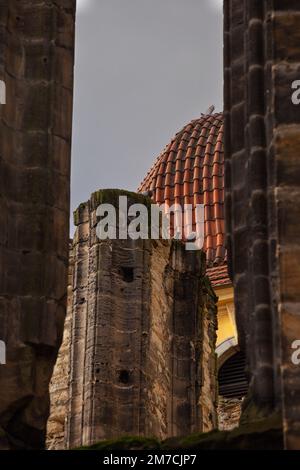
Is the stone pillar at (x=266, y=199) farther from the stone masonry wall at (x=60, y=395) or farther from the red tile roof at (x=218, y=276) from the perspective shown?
the red tile roof at (x=218, y=276)

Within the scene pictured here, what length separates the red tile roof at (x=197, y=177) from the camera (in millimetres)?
46531

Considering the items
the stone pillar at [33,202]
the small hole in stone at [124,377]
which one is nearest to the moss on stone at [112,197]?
the small hole in stone at [124,377]

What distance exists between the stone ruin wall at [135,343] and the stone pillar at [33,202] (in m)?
10.2

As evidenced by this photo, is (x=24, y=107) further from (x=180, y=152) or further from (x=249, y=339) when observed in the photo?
(x=180, y=152)

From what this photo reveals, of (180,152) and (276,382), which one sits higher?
(180,152)

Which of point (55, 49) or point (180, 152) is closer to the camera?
point (55, 49)

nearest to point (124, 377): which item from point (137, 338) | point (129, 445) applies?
point (137, 338)

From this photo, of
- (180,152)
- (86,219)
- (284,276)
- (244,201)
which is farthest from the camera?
(180,152)

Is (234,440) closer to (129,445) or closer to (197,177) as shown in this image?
(129,445)

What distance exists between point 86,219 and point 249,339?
49.6 feet

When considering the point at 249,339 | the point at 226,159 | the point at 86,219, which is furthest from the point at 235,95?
the point at 86,219

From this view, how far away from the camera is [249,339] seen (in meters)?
23.8

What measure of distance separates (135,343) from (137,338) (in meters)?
0.19

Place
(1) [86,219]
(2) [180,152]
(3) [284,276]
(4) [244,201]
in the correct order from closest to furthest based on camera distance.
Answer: (3) [284,276], (4) [244,201], (1) [86,219], (2) [180,152]
